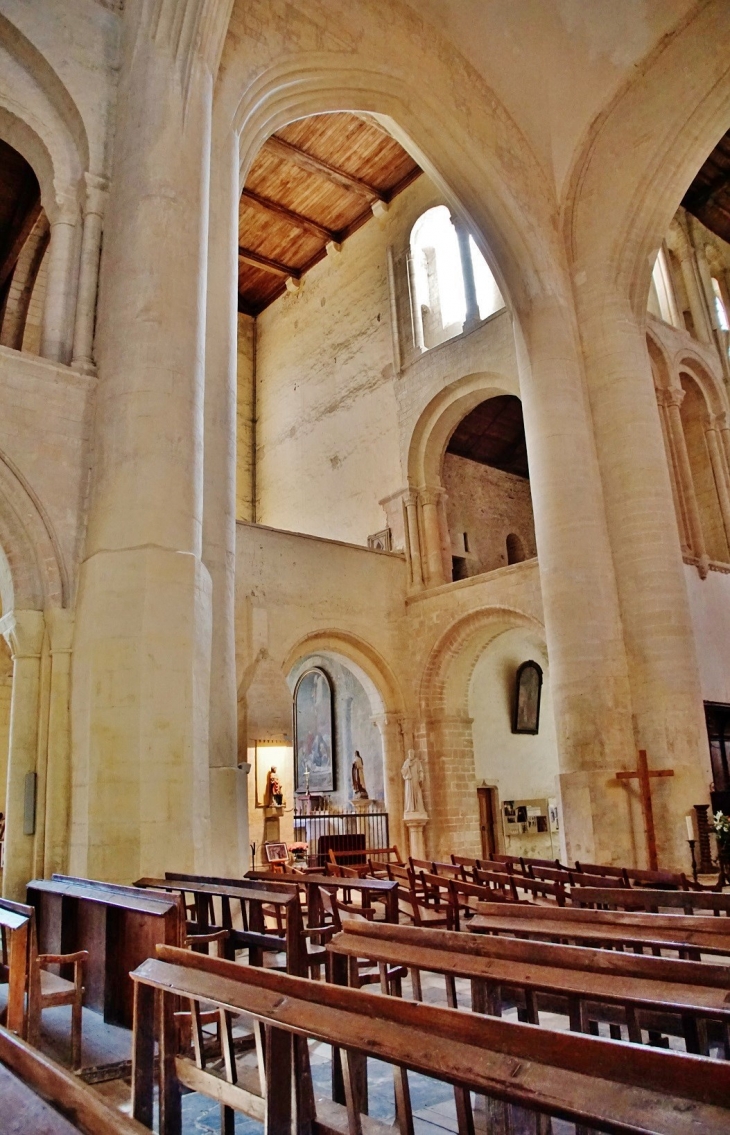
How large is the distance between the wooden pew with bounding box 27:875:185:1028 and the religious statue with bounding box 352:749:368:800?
12988mm

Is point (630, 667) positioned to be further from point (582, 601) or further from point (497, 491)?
point (497, 491)

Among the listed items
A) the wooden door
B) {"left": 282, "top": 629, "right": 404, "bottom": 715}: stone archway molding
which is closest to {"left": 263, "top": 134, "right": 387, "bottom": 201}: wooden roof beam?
{"left": 282, "top": 629, "right": 404, "bottom": 715}: stone archway molding

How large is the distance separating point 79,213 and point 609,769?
8.60m

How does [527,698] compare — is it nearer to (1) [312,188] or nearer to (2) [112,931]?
(1) [312,188]

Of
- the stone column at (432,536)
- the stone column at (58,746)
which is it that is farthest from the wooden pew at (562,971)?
the stone column at (432,536)

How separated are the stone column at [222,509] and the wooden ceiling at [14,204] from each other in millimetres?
3523

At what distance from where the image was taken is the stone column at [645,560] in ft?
32.4

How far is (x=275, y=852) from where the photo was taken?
11.0 m

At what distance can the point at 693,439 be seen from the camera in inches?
571

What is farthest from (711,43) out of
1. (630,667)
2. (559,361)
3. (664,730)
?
(664,730)

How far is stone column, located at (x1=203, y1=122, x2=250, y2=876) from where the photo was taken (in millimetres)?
6680

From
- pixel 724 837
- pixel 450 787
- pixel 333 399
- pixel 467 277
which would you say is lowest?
pixel 724 837

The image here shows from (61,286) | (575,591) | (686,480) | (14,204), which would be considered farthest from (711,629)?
(14,204)

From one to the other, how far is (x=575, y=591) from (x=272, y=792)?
17.3 ft
